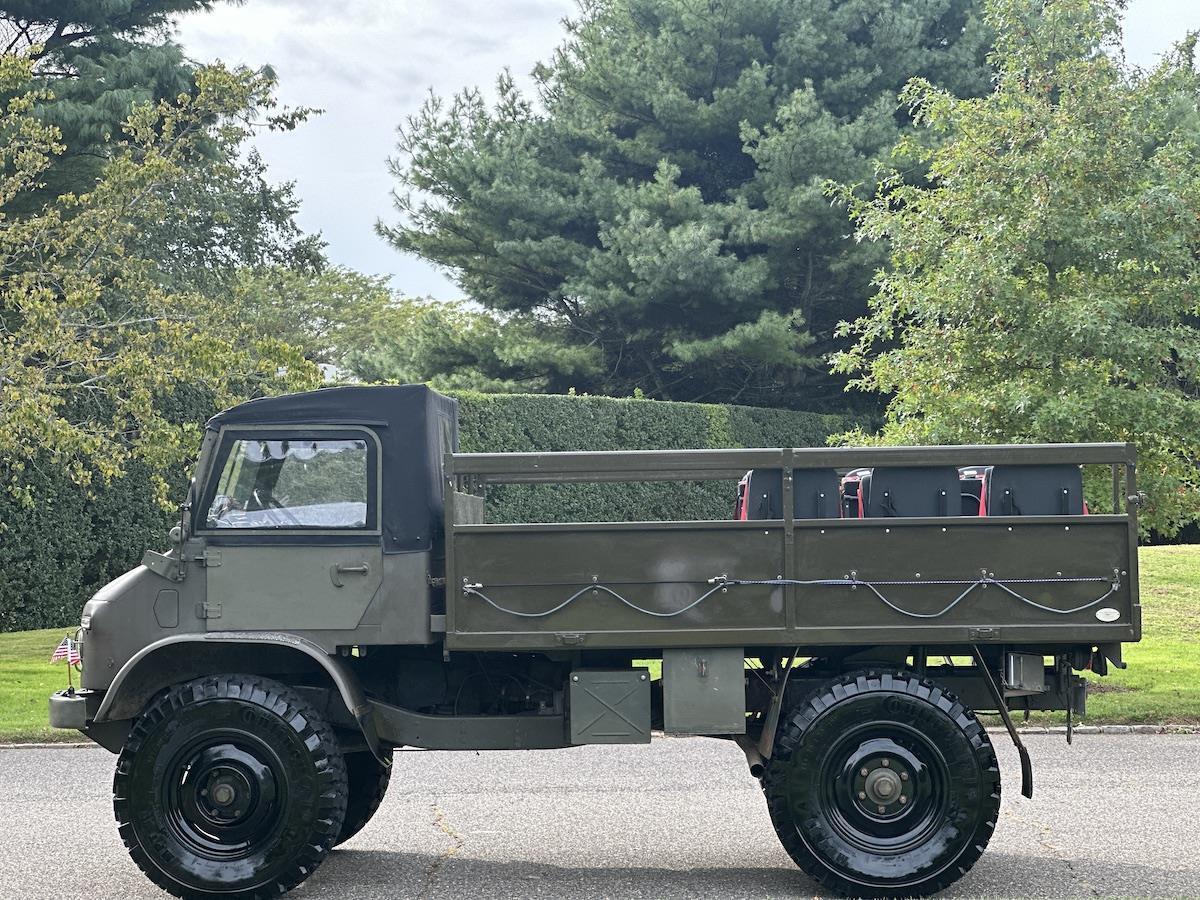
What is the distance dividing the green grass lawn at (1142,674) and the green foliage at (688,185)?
13.9 meters

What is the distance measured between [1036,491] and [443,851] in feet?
11.8

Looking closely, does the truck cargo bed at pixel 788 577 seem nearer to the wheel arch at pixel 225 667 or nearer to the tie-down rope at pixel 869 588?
the tie-down rope at pixel 869 588

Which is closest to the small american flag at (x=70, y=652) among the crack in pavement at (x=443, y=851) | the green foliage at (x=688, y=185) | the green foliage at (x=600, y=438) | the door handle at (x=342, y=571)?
the door handle at (x=342, y=571)

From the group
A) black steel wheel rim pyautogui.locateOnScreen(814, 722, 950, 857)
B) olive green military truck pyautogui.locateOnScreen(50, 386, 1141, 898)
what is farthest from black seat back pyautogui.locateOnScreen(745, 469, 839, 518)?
black steel wheel rim pyautogui.locateOnScreen(814, 722, 950, 857)

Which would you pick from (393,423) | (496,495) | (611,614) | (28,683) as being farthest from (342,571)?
(496,495)

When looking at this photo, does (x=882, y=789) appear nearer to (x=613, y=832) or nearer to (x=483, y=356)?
(x=613, y=832)

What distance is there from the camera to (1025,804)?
29.1 ft

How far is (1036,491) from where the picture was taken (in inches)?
279

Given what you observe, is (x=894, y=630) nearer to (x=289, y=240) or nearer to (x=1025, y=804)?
(x=1025, y=804)

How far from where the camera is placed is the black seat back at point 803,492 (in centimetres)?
710

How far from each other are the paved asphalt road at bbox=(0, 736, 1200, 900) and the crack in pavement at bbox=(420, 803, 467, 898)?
0.05 feet

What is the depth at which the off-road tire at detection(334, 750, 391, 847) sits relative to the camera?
8109 mm

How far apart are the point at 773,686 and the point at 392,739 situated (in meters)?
1.90

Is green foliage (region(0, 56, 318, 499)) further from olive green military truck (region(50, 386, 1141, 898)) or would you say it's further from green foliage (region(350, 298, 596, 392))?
green foliage (region(350, 298, 596, 392))
